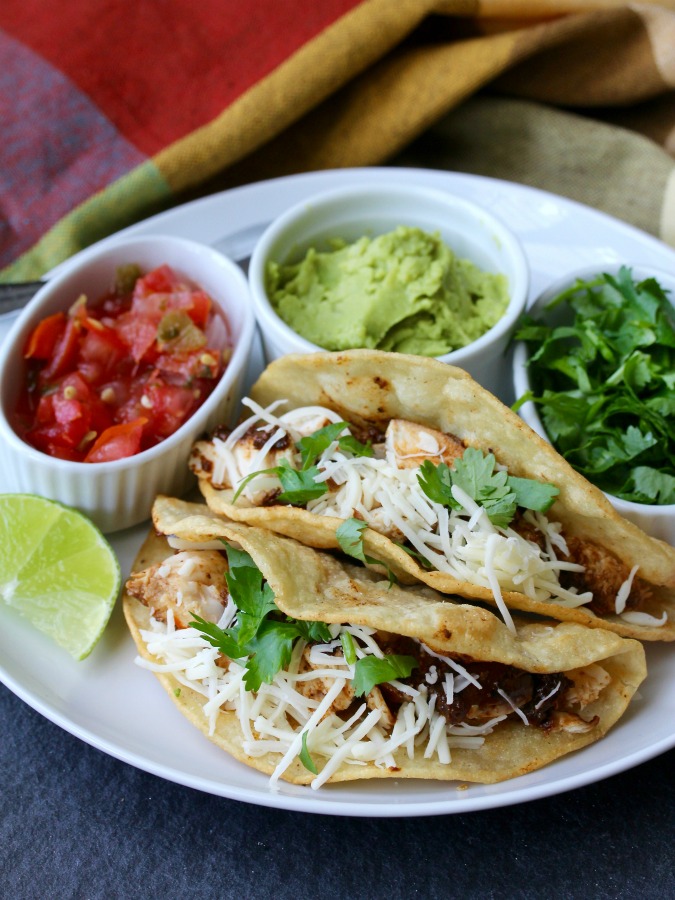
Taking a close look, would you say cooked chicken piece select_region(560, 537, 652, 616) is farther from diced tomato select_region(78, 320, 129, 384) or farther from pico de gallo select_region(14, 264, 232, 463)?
diced tomato select_region(78, 320, 129, 384)

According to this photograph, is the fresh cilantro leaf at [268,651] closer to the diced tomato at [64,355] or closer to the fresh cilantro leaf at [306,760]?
the fresh cilantro leaf at [306,760]

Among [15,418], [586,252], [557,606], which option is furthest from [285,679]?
[586,252]

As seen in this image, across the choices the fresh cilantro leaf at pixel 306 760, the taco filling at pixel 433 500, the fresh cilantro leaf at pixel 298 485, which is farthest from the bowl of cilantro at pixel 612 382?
the fresh cilantro leaf at pixel 306 760

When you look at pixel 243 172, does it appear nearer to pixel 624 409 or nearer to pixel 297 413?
pixel 297 413

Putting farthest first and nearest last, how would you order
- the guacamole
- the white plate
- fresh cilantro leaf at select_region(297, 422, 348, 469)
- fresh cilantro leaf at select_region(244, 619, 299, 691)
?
the guacamole, fresh cilantro leaf at select_region(297, 422, 348, 469), fresh cilantro leaf at select_region(244, 619, 299, 691), the white plate

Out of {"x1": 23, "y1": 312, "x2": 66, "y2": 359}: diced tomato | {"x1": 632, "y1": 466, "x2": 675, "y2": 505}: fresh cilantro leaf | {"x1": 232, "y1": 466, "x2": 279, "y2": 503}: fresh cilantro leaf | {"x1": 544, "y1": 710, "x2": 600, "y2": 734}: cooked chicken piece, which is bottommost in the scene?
{"x1": 632, "y1": 466, "x2": 675, "y2": 505}: fresh cilantro leaf

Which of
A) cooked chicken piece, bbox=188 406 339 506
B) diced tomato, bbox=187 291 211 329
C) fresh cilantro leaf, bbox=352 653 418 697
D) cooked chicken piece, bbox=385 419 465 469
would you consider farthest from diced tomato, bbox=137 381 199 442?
fresh cilantro leaf, bbox=352 653 418 697
